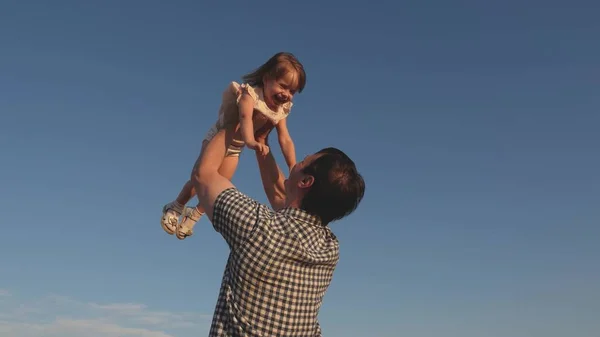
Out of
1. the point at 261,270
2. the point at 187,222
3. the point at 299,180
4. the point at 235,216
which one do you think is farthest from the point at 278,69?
the point at 261,270

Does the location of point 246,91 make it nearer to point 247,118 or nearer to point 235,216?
point 247,118

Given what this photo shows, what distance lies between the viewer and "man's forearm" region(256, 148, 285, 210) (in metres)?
6.66

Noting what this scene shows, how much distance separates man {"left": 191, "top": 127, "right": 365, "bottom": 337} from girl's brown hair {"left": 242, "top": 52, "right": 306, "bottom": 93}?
2192mm

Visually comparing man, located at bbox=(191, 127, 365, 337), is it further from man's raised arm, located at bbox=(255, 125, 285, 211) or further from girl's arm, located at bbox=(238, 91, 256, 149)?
man's raised arm, located at bbox=(255, 125, 285, 211)

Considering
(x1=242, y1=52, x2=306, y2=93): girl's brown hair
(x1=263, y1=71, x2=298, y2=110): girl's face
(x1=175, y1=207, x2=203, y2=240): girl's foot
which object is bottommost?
(x1=175, y1=207, x2=203, y2=240): girl's foot

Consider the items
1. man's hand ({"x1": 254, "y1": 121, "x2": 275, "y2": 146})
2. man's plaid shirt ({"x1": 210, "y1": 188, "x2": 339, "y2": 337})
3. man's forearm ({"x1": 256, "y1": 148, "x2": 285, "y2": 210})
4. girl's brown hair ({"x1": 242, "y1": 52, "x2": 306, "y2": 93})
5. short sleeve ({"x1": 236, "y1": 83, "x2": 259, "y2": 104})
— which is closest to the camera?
man's plaid shirt ({"x1": 210, "y1": 188, "x2": 339, "y2": 337})

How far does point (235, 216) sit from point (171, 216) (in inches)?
141

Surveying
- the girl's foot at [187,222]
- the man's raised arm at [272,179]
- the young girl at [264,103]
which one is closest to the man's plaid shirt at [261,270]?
the man's raised arm at [272,179]

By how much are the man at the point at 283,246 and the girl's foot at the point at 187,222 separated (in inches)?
115

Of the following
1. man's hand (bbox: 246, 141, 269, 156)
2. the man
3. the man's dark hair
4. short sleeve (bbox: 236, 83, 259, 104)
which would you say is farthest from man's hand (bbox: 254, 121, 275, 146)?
the man's dark hair

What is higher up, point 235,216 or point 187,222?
point 187,222

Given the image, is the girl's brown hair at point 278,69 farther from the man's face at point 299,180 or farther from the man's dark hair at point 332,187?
the man's dark hair at point 332,187

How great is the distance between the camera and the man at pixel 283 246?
4.55m

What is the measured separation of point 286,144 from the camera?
7.39 meters
